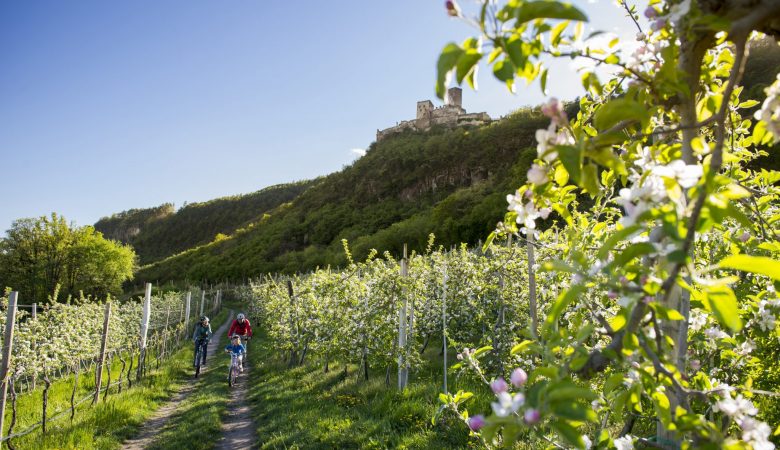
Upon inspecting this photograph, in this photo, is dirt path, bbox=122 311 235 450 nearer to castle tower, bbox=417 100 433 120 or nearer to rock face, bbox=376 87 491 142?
rock face, bbox=376 87 491 142


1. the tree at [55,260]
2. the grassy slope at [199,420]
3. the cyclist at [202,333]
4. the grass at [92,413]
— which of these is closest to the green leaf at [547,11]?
the grassy slope at [199,420]

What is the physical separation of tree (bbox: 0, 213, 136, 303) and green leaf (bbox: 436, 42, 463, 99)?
4109cm

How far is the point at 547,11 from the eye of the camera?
0.85 m

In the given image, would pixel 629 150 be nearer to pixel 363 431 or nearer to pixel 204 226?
pixel 363 431

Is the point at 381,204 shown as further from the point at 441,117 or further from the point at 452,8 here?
the point at 452,8

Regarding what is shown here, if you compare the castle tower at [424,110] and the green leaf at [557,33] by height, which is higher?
the castle tower at [424,110]

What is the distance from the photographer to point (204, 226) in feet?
309

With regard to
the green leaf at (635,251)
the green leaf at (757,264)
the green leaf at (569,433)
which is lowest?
the green leaf at (569,433)

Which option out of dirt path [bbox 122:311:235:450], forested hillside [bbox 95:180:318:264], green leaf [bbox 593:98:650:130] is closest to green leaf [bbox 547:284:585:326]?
green leaf [bbox 593:98:650:130]

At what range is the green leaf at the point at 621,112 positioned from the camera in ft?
3.01

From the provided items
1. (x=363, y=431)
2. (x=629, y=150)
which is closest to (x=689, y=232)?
(x=629, y=150)

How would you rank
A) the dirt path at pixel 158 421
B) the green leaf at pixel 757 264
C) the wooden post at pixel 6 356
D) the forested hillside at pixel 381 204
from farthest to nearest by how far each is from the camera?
the forested hillside at pixel 381 204 < the dirt path at pixel 158 421 < the wooden post at pixel 6 356 < the green leaf at pixel 757 264

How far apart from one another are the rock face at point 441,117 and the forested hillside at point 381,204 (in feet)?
16.2

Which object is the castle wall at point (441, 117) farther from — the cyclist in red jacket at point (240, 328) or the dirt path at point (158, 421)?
the dirt path at point (158, 421)
